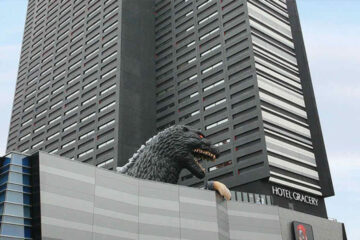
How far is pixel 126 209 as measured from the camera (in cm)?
2455

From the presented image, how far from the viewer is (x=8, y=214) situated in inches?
817

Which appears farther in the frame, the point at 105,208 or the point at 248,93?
the point at 248,93

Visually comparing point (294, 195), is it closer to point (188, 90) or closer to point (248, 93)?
point (248, 93)

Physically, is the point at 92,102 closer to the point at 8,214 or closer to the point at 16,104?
the point at 16,104

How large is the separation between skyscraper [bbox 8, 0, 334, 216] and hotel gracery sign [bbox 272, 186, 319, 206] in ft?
1.18

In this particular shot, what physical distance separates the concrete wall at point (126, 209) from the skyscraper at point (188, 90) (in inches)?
1447

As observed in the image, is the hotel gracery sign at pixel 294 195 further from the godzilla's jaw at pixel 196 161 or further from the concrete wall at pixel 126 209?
the godzilla's jaw at pixel 196 161

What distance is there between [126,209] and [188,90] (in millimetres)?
60956

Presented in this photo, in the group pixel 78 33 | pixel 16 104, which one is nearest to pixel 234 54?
pixel 78 33

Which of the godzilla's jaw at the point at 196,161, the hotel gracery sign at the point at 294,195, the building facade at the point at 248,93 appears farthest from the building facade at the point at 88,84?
the godzilla's jaw at the point at 196,161

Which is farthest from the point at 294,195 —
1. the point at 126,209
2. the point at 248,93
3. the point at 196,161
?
the point at 126,209

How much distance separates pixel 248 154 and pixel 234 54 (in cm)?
1960

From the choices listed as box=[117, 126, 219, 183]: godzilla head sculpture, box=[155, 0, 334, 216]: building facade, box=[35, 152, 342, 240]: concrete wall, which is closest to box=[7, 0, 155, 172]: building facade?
box=[155, 0, 334, 216]: building facade

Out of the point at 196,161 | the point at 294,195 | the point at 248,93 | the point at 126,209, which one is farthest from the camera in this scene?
the point at 248,93
